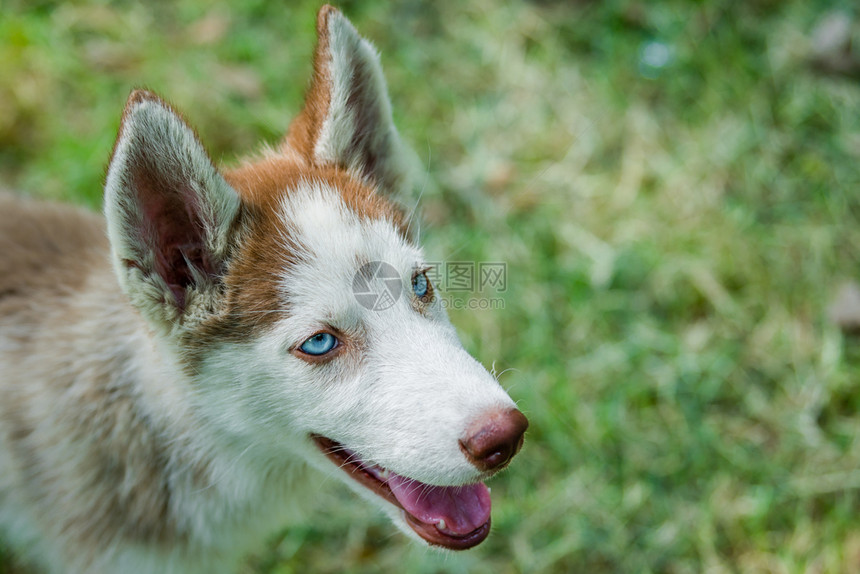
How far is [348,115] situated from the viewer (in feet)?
9.29

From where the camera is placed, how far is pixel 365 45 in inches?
109

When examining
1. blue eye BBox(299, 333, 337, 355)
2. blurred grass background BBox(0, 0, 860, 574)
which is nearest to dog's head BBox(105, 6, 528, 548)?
blue eye BBox(299, 333, 337, 355)

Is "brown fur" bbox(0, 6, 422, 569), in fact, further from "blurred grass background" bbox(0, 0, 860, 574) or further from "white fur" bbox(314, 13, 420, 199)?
"blurred grass background" bbox(0, 0, 860, 574)

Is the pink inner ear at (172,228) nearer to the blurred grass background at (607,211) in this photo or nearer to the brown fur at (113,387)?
the brown fur at (113,387)

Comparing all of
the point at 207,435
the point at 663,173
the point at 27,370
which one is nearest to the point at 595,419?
the point at 663,173

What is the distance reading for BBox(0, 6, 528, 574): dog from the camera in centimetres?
232

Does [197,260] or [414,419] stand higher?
[197,260]

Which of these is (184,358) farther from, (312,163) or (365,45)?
(365,45)

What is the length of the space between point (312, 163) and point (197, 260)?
0.62 m

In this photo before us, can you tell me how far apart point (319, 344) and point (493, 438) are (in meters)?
0.67

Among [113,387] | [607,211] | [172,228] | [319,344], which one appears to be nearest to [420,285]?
[319,344]

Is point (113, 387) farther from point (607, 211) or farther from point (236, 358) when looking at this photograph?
point (607, 211)

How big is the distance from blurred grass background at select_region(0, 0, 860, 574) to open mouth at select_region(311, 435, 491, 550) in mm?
1226

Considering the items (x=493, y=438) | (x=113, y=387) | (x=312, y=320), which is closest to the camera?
(x=493, y=438)
